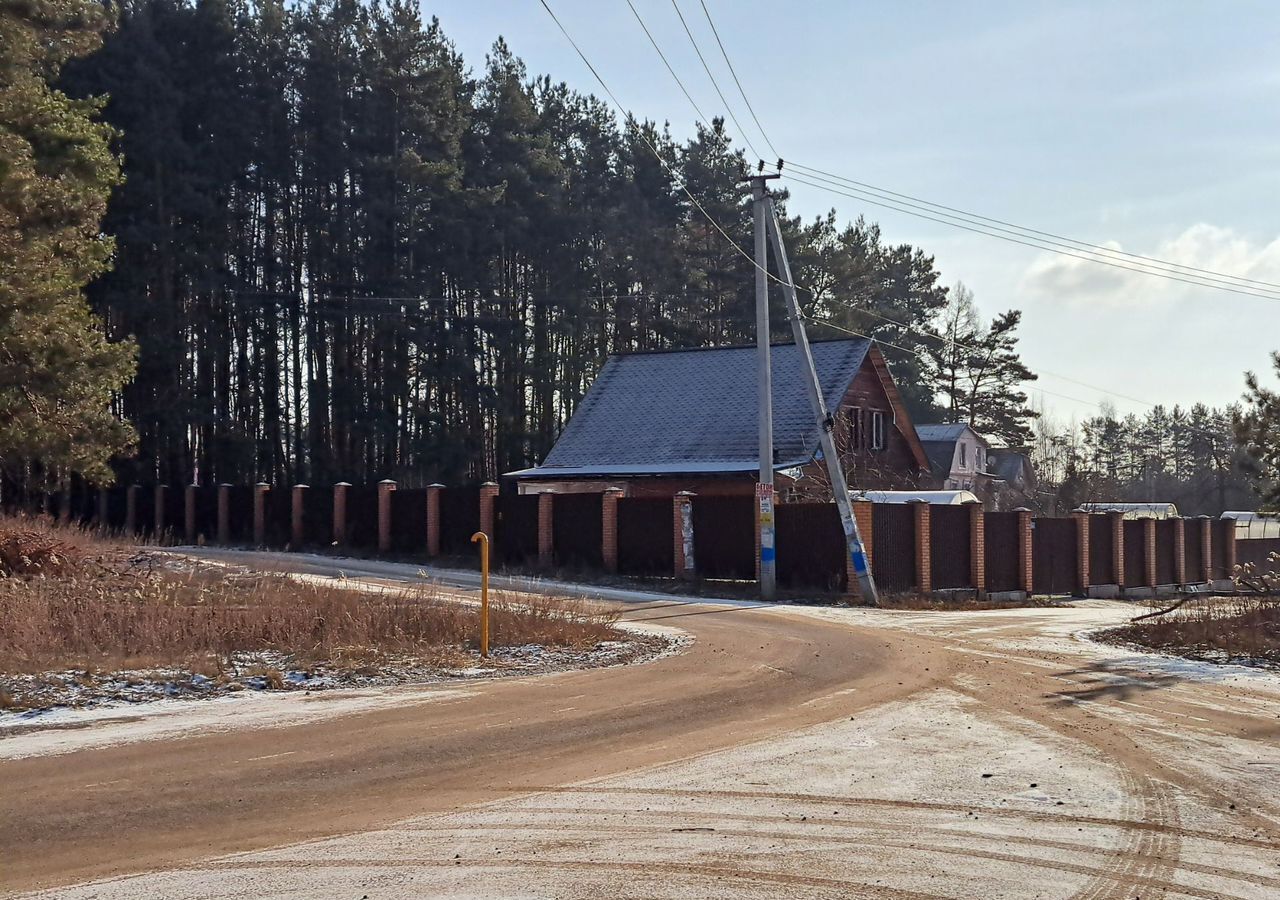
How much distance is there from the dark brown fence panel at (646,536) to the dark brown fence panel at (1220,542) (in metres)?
21.3

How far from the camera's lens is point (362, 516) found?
116 ft

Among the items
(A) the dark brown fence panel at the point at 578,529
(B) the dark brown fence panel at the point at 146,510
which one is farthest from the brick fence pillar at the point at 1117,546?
(B) the dark brown fence panel at the point at 146,510

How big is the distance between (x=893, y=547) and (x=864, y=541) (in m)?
1.00

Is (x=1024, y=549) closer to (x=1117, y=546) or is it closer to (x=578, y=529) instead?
(x=1117, y=546)

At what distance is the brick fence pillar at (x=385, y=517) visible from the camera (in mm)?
34438

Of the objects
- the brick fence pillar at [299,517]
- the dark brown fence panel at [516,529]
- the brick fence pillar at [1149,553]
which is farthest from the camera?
the brick fence pillar at [299,517]

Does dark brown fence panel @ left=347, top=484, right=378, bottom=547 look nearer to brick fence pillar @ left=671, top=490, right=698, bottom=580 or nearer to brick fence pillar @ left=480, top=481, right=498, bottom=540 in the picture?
brick fence pillar @ left=480, top=481, right=498, bottom=540

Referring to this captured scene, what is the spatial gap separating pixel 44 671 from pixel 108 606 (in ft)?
10.1

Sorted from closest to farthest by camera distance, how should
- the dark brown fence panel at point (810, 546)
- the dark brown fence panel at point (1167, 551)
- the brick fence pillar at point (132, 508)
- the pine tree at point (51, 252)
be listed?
the pine tree at point (51, 252) → the dark brown fence panel at point (810, 546) → the dark brown fence panel at point (1167, 551) → the brick fence pillar at point (132, 508)

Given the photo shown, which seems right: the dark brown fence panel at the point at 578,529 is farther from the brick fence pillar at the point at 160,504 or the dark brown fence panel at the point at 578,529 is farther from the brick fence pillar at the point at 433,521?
the brick fence pillar at the point at 160,504

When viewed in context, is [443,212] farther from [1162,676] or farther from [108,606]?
[1162,676]

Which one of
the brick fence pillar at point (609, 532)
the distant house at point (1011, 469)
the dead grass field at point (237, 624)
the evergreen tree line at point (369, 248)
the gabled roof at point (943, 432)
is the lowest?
the dead grass field at point (237, 624)

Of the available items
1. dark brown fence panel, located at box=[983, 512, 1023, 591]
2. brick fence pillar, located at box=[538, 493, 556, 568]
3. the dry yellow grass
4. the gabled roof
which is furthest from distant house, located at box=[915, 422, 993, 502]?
the dry yellow grass

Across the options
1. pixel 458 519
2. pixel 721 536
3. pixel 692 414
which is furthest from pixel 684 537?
pixel 692 414
